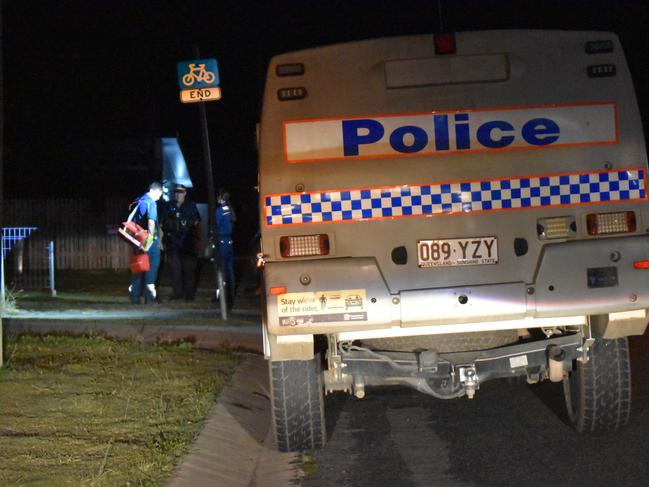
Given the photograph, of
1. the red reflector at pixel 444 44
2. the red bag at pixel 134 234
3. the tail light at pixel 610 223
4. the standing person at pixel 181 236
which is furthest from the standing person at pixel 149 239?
the tail light at pixel 610 223

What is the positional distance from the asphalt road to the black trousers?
19.8 ft

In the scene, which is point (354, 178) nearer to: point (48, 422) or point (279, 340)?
point (279, 340)

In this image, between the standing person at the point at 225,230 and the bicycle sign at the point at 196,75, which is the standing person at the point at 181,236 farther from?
the bicycle sign at the point at 196,75

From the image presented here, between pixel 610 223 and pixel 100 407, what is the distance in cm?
411

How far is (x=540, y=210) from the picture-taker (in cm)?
616

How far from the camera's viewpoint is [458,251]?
6.16m

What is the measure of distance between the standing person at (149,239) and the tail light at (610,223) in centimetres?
816

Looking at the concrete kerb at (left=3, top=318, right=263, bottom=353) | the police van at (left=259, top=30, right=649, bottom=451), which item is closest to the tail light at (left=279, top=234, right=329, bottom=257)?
the police van at (left=259, top=30, right=649, bottom=451)

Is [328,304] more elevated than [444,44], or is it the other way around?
[444,44]

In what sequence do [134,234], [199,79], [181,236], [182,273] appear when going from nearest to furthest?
[199,79]
[134,234]
[181,236]
[182,273]

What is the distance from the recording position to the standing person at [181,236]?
14.0m

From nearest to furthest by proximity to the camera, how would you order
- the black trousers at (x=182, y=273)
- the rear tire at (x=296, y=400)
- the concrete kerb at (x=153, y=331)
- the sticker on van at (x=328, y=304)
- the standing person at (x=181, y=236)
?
the sticker on van at (x=328, y=304), the rear tire at (x=296, y=400), the concrete kerb at (x=153, y=331), the standing person at (x=181, y=236), the black trousers at (x=182, y=273)

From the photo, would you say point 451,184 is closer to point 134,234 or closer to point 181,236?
point 134,234

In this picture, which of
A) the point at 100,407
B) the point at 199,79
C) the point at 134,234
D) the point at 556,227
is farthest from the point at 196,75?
the point at 556,227
